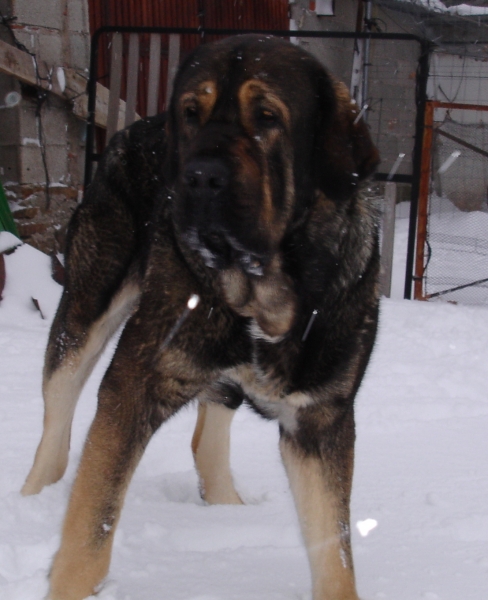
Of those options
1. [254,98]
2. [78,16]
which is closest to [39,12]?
[78,16]

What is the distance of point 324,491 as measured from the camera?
2.40m

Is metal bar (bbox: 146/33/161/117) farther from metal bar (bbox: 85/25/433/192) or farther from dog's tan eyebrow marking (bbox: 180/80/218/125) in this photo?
dog's tan eyebrow marking (bbox: 180/80/218/125)

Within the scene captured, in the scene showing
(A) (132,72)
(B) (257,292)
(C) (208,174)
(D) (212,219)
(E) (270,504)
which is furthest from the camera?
(A) (132,72)

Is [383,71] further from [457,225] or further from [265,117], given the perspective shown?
[265,117]

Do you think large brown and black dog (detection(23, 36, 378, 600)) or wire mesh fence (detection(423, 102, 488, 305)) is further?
wire mesh fence (detection(423, 102, 488, 305))

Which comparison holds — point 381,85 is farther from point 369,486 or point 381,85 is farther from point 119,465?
point 119,465

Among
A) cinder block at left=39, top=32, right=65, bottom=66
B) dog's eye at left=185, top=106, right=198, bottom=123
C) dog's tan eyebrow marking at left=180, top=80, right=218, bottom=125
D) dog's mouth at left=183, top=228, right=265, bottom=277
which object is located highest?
cinder block at left=39, top=32, right=65, bottom=66

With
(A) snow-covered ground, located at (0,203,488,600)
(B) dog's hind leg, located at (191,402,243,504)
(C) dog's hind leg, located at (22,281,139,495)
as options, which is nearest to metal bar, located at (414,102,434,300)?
(A) snow-covered ground, located at (0,203,488,600)

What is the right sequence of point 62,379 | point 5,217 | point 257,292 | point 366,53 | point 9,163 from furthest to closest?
point 366,53 → point 9,163 → point 5,217 → point 62,379 → point 257,292

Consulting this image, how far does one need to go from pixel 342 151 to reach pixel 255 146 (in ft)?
1.00

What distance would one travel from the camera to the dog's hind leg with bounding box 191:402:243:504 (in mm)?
3201

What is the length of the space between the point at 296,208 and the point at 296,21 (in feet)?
33.1

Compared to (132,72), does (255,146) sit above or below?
below

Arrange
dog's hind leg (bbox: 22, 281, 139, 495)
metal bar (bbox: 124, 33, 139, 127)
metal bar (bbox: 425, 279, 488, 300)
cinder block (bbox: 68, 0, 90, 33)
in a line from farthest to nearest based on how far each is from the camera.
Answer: metal bar (bbox: 425, 279, 488, 300)
cinder block (bbox: 68, 0, 90, 33)
metal bar (bbox: 124, 33, 139, 127)
dog's hind leg (bbox: 22, 281, 139, 495)
